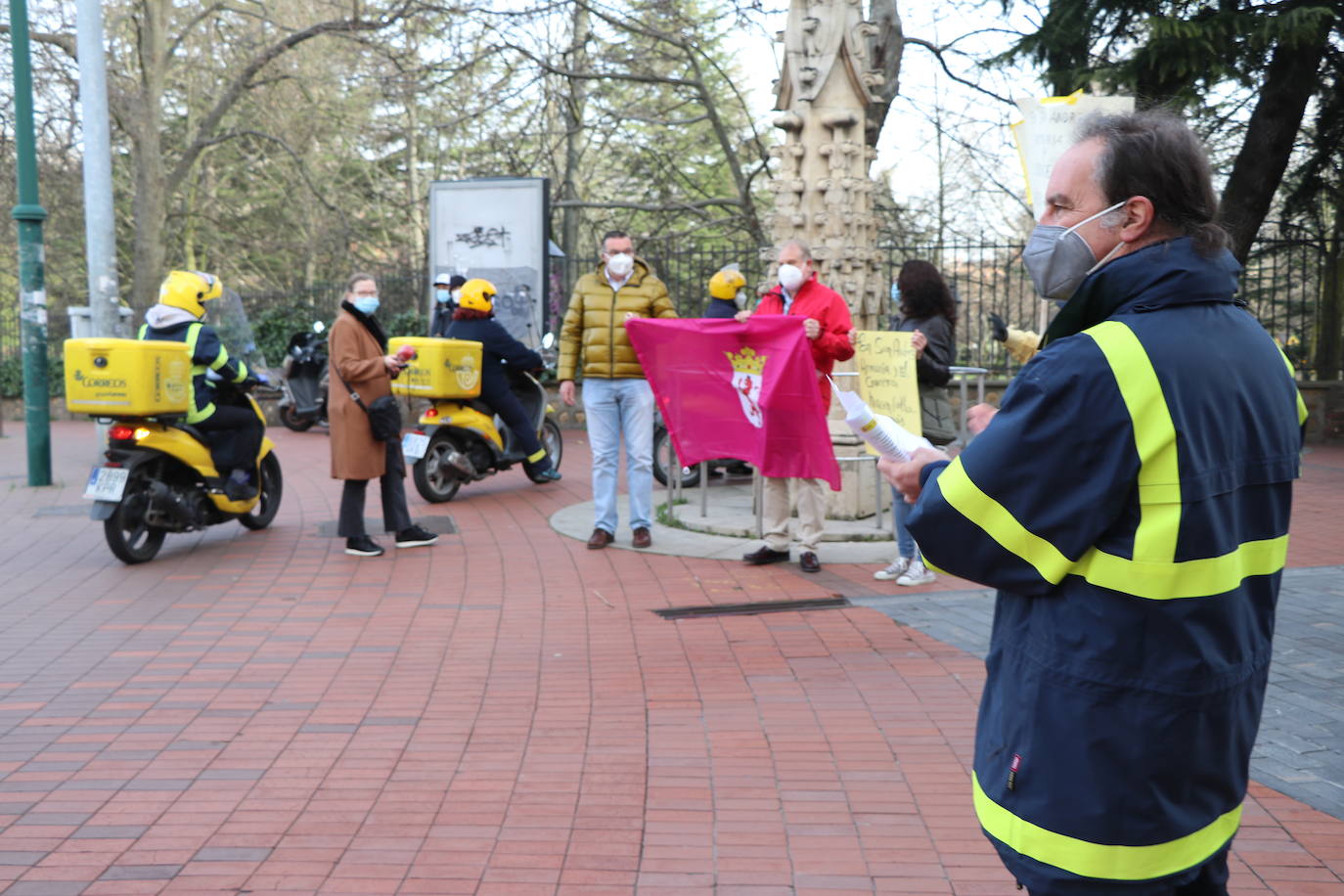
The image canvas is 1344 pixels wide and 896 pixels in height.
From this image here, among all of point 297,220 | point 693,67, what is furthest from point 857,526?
point 297,220

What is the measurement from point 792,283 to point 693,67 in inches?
483

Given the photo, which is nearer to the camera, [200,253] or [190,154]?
[190,154]

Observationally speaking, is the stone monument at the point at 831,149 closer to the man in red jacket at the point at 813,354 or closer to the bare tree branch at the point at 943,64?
the man in red jacket at the point at 813,354

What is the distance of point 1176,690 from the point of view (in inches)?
76.3

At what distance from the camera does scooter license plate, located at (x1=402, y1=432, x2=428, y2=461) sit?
10.4m

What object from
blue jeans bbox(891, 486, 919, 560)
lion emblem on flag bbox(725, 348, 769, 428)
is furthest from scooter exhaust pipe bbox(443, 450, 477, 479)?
blue jeans bbox(891, 486, 919, 560)

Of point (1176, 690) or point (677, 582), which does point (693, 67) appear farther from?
point (1176, 690)

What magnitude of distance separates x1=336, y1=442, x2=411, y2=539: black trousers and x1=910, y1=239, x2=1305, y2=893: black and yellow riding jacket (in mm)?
6629

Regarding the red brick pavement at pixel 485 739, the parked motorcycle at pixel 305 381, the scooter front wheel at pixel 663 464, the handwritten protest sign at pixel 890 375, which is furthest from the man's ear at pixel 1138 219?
the parked motorcycle at pixel 305 381

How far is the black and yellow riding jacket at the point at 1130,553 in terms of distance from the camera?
74.7 inches

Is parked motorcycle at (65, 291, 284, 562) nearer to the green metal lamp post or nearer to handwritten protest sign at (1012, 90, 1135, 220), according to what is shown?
the green metal lamp post

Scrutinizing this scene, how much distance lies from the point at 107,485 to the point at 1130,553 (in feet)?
23.3

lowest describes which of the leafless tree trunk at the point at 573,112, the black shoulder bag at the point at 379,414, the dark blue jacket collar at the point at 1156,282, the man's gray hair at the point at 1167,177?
the black shoulder bag at the point at 379,414

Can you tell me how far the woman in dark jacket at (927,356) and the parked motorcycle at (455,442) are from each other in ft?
14.5
